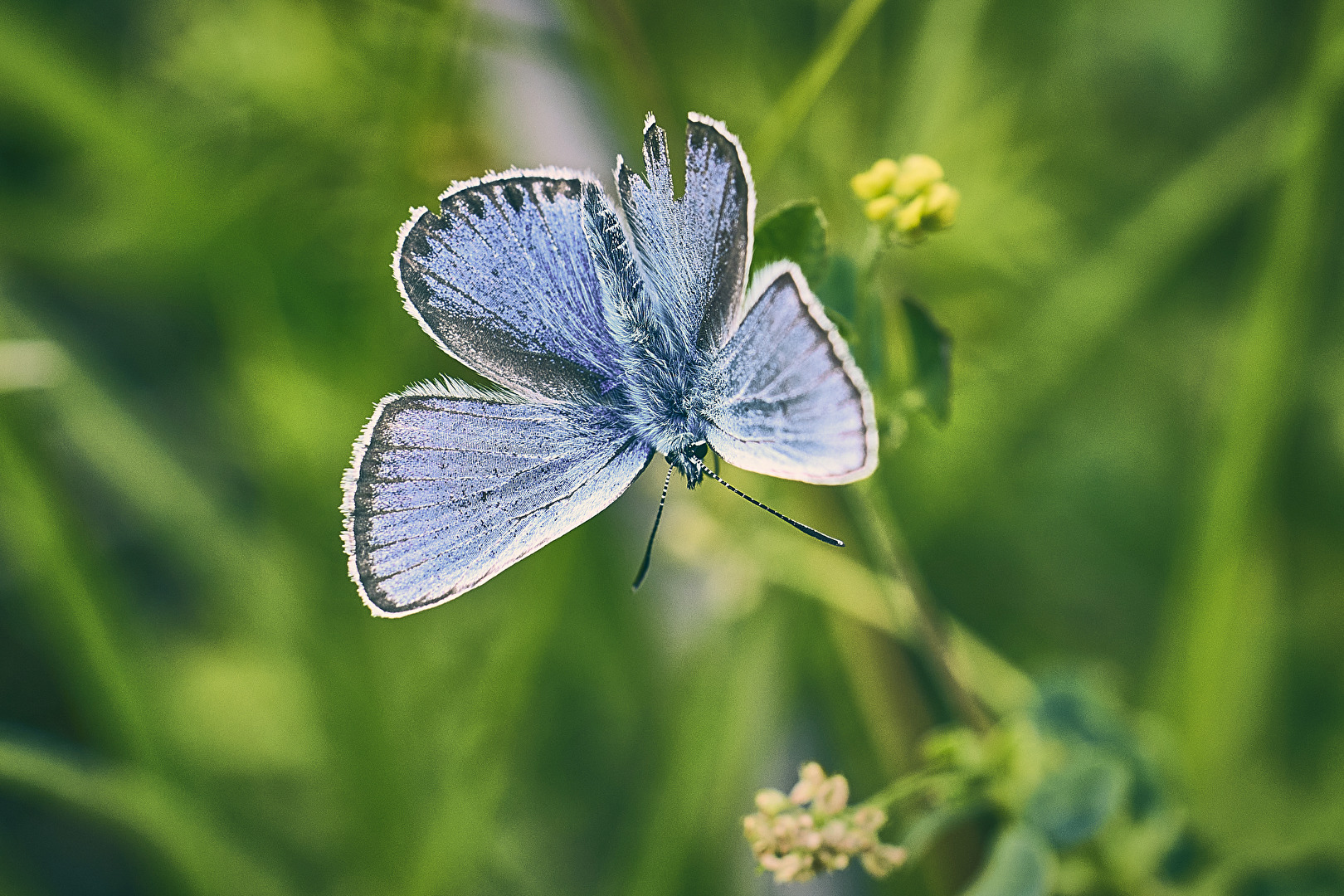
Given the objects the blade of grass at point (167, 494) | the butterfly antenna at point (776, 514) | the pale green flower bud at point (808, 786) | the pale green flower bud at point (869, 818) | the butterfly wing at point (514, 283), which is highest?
the blade of grass at point (167, 494)

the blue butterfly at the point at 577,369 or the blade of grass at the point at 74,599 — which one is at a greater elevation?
the blade of grass at the point at 74,599

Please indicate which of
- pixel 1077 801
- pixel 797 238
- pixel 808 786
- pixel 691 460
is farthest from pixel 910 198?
pixel 1077 801

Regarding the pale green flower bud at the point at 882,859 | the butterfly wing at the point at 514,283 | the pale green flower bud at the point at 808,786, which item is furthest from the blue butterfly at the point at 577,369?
the pale green flower bud at the point at 882,859

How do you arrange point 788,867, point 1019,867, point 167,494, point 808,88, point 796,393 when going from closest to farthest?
point 796,393, point 788,867, point 1019,867, point 808,88, point 167,494

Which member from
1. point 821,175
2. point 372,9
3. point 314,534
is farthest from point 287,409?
point 821,175

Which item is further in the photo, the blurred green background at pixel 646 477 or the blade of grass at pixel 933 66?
the blade of grass at pixel 933 66

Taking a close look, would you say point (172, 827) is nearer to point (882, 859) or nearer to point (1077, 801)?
point (882, 859)

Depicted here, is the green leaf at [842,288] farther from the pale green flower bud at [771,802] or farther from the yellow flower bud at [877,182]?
the pale green flower bud at [771,802]

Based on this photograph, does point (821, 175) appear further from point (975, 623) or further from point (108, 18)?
point (108, 18)
